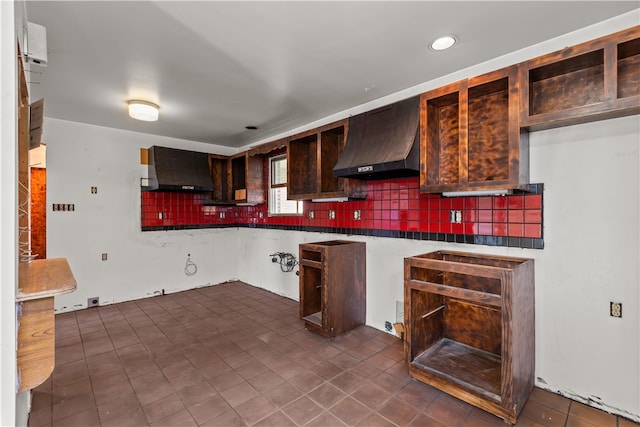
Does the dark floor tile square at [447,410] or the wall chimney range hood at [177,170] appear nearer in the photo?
the dark floor tile square at [447,410]

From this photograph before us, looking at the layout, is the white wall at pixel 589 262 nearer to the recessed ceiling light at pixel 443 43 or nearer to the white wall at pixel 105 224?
the recessed ceiling light at pixel 443 43

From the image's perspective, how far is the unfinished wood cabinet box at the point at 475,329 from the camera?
194 cm

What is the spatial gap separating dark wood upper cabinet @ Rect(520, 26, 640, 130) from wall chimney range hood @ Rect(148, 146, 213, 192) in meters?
4.38

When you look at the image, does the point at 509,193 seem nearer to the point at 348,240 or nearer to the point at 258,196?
the point at 348,240

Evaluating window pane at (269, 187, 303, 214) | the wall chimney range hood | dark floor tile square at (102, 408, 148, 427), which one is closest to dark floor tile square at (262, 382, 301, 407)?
dark floor tile square at (102, 408, 148, 427)

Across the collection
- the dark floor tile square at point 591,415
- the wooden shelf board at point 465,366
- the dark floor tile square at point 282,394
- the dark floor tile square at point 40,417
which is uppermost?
the wooden shelf board at point 465,366

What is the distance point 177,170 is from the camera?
184 inches

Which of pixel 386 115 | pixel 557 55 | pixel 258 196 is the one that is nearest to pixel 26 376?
pixel 386 115

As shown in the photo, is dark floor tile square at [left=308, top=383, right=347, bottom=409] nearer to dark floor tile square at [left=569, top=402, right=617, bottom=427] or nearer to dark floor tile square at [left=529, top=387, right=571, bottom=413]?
dark floor tile square at [left=529, top=387, right=571, bottom=413]

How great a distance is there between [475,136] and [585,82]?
0.75 metres

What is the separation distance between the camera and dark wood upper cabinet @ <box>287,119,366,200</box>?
134 inches

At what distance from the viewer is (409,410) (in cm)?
206

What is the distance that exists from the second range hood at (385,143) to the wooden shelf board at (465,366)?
5.29ft

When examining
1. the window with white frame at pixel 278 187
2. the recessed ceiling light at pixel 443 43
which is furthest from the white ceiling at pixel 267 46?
the window with white frame at pixel 278 187
